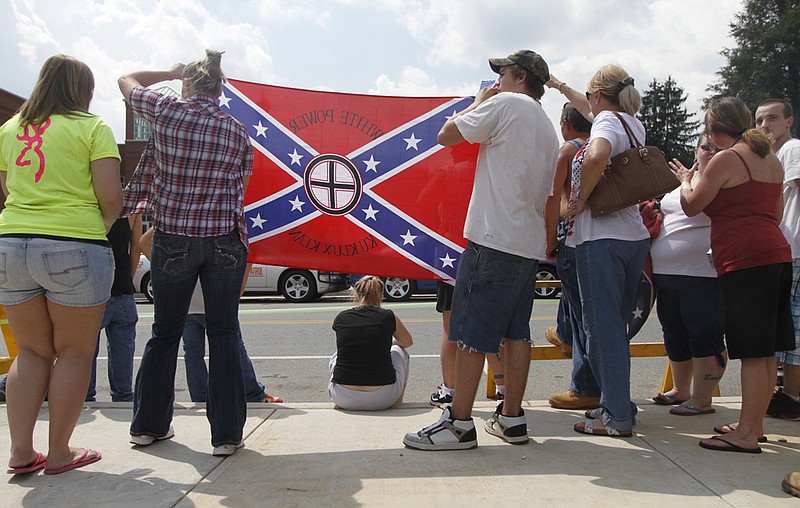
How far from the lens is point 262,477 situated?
3.15 m

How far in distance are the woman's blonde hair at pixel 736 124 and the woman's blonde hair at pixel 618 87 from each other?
0.42m

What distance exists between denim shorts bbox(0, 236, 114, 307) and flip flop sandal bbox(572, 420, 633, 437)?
2767 mm

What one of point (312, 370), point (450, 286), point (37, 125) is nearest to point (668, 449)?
point (450, 286)

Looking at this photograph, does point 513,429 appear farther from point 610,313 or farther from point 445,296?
point 445,296

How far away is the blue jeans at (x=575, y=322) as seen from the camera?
4.11 m

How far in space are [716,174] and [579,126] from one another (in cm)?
112

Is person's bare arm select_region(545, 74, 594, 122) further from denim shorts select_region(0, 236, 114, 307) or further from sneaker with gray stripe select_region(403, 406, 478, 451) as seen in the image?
denim shorts select_region(0, 236, 114, 307)

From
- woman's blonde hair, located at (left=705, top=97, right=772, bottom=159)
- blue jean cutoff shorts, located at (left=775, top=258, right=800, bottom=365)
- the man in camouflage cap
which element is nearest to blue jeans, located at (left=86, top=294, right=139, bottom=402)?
the man in camouflage cap

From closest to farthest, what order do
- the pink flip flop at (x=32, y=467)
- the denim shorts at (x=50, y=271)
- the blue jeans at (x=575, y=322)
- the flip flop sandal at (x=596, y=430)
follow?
the denim shorts at (x=50, y=271), the pink flip flop at (x=32, y=467), the flip flop sandal at (x=596, y=430), the blue jeans at (x=575, y=322)

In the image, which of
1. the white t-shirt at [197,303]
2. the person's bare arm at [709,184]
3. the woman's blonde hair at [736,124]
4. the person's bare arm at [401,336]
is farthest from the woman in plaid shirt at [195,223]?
the woman's blonde hair at [736,124]

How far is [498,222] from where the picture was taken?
346cm

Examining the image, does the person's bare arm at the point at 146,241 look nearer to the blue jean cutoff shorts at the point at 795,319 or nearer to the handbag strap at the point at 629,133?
the handbag strap at the point at 629,133

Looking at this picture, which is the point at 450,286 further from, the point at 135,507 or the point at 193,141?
the point at 135,507

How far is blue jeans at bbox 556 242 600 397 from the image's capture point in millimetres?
4105
